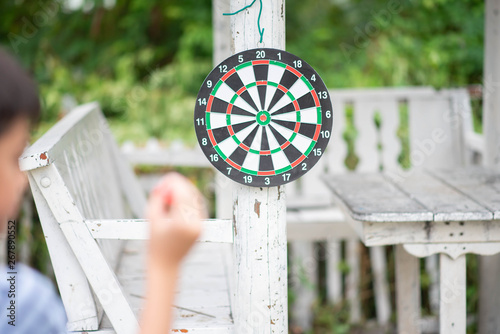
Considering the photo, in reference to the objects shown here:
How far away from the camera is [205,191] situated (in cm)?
398

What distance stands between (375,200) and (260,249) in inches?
21.5

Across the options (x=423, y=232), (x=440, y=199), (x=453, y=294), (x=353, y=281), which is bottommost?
(x=353, y=281)

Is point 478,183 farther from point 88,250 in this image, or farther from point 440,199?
point 88,250

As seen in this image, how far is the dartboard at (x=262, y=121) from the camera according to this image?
1703 millimetres

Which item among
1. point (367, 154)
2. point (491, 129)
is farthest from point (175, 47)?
point (491, 129)

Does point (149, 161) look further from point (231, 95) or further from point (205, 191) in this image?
point (231, 95)

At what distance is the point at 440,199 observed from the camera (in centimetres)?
207

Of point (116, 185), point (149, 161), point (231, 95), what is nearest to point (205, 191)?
point (149, 161)

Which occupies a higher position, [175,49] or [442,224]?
[175,49]

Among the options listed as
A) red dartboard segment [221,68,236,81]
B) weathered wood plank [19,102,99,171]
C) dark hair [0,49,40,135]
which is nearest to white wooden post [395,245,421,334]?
red dartboard segment [221,68,236,81]

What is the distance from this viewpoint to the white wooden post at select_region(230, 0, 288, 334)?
1.72 m

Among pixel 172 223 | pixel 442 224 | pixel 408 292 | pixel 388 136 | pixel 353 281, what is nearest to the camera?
pixel 172 223

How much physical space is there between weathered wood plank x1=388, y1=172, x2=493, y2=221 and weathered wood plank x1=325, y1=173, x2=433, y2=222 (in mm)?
36

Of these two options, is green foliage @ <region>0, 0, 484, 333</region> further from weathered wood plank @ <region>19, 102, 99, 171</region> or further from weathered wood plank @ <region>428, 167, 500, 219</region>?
weathered wood plank @ <region>19, 102, 99, 171</region>
